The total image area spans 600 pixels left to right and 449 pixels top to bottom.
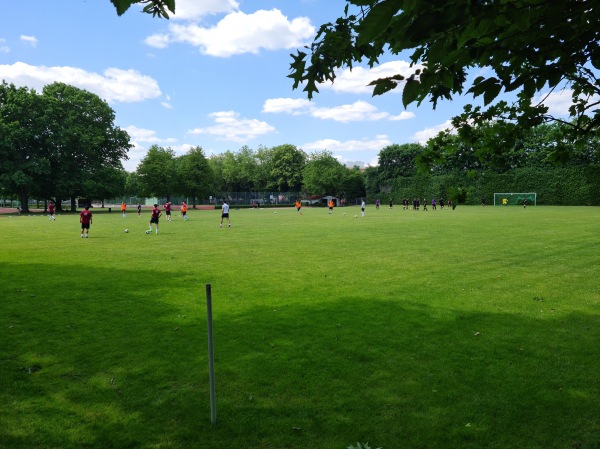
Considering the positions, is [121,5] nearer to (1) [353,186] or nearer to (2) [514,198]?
(2) [514,198]

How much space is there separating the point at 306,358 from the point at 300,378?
61 cm

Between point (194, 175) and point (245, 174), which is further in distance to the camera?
point (245, 174)

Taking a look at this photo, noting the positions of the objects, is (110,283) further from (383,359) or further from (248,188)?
(248,188)

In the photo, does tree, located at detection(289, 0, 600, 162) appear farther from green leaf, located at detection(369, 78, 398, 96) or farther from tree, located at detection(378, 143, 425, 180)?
tree, located at detection(378, 143, 425, 180)

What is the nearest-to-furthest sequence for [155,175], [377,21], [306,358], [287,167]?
[377,21]
[306,358]
[155,175]
[287,167]

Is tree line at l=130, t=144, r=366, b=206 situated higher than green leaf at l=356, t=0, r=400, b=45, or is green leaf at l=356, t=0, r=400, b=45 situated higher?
tree line at l=130, t=144, r=366, b=206

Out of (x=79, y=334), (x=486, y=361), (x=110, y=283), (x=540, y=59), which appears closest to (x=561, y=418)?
(x=486, y=361)

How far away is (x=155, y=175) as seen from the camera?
7112 centimetres

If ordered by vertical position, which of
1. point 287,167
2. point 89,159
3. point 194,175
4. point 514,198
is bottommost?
point 514,198

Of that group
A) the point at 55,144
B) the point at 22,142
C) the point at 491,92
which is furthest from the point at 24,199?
the point at 491,92

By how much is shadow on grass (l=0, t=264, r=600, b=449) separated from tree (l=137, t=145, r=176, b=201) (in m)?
66.6

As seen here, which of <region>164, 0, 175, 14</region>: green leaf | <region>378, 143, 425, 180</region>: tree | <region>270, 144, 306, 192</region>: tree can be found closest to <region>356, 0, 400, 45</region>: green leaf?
<region>164, 0, 175, 14</region>: green leaf

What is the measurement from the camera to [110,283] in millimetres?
10242

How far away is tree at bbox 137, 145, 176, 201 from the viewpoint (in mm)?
71000
